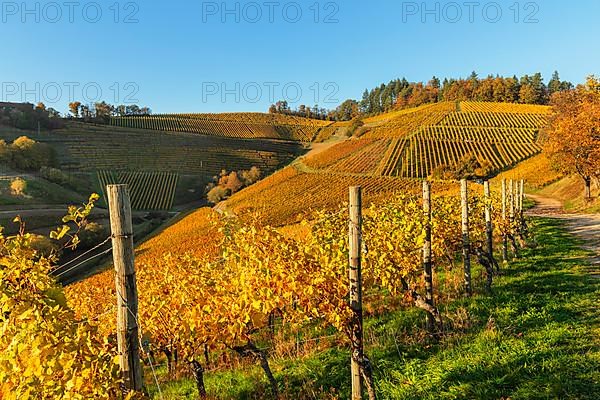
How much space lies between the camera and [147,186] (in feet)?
229

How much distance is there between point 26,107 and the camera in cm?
9369

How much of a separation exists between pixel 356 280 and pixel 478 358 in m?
2.57

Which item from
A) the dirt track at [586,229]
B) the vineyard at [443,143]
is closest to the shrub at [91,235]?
the vineyard at [443,143]

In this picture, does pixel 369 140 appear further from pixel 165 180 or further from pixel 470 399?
pixel 470 399

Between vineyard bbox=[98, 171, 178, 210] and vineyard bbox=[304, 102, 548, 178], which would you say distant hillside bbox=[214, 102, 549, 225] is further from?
vineyard bbox=[98, 171, 178, 210]

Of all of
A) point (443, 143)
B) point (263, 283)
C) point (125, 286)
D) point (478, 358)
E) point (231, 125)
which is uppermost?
point (231, 125)

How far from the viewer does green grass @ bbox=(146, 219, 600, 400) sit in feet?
15.2

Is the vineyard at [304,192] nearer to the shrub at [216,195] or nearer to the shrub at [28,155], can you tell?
the shrub at [216,195]

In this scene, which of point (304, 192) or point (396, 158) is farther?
point (396, 158)

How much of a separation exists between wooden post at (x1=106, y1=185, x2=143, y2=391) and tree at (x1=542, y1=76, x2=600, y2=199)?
26331mm

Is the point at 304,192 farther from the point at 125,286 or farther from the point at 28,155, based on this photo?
the point at 28,155

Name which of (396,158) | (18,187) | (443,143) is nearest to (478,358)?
(396,158)

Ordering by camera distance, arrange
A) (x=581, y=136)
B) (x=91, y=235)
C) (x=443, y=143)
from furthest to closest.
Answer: (x=443, y=143) < (x=91, y=235) < (x=581, y=136)

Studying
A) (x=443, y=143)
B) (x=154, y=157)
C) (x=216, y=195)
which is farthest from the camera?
(x=154, y=157)
